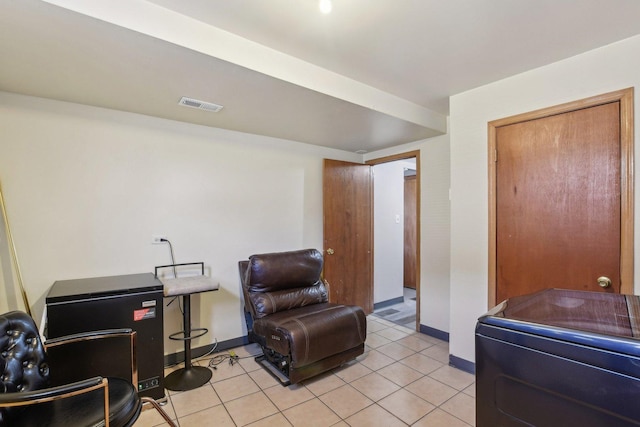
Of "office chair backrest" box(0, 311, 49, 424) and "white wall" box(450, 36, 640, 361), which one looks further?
"white wall" box(450, 36, 640, 361)

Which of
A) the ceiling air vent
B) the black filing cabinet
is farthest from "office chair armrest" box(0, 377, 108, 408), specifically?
the ceiling air vent

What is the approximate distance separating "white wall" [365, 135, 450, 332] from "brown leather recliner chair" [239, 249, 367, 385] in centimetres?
119

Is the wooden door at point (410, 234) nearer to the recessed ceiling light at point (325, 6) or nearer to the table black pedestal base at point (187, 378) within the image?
the table black pedestal base at point (187, 378)

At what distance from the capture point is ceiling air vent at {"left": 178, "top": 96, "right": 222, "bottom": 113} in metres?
2.46

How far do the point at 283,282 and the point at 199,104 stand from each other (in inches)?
70.6

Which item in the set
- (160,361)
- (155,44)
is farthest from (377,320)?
(155,44)

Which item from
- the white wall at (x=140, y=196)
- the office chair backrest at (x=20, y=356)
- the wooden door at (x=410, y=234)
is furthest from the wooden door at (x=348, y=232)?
the office chair backrest at (x=20, y=356)

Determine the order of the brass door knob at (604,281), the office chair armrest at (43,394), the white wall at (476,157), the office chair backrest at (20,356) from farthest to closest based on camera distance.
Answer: the white wall at (476,157) → the brass door knob at (604,281) → the office chair backrest at (20,356) → the office chair armrest at (43,394)

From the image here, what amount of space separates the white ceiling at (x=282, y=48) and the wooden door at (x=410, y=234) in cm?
331

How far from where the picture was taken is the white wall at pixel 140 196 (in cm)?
235

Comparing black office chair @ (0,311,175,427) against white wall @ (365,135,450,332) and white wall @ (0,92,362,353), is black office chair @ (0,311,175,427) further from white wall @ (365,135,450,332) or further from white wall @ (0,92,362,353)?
white wall @ (365,135,450,332)

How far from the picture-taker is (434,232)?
3.63 metres

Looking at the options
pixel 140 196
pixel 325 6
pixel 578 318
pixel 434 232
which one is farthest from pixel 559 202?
pixel 140 196

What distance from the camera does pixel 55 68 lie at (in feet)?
6.37
